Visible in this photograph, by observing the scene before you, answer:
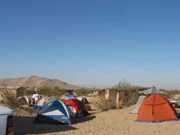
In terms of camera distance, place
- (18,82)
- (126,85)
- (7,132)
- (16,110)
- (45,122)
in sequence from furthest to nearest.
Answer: (18,82) < (126,85) < (16,110) < (45,122) < (7,132)

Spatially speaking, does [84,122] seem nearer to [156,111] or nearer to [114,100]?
[156,111]

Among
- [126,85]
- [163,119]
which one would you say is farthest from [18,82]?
[163,119]

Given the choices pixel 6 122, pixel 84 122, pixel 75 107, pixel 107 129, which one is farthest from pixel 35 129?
pixel 6 122

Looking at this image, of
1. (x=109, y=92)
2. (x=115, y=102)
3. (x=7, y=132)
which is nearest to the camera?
(x=7, y=132)

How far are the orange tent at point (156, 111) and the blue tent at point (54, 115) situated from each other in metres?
4.23

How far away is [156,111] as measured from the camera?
1237 centimetres

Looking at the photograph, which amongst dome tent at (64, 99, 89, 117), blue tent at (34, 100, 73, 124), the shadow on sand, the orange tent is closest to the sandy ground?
the shadow on sand

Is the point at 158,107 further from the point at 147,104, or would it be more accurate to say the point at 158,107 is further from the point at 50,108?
the point at 50,108

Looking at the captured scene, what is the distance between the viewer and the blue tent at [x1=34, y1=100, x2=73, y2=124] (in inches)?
444

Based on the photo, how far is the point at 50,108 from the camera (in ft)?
37.7

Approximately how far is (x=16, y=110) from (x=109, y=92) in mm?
10240

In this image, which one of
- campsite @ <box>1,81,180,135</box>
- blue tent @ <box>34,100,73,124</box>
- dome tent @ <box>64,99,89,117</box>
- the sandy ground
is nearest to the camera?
the sandy ground

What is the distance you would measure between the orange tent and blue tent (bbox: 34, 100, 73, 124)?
13.9 feet

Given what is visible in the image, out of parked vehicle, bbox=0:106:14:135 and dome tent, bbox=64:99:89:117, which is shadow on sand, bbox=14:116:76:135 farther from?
parked vehicle, bbox=0:106:14:135
